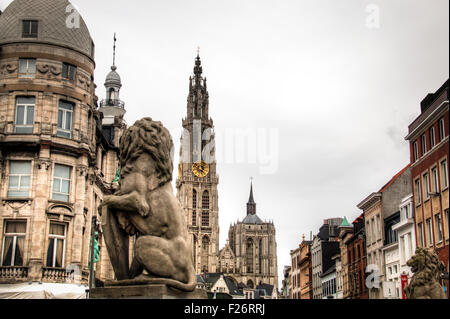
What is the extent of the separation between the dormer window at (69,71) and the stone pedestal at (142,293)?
96.8 feet

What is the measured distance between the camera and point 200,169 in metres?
194

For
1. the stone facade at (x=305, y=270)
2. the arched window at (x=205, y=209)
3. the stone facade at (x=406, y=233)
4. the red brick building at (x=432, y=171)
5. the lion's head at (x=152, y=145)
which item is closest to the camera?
the lion's head at (x=152, y=145)

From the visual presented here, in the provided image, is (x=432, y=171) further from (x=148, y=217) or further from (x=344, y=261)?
(x=148, y=217)

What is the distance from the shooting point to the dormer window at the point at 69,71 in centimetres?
3716

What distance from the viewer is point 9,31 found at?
37.0 meters

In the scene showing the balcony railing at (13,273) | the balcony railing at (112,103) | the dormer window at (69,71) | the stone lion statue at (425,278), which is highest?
the balcony railing at (112,103)

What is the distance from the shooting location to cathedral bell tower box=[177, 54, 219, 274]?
188 m

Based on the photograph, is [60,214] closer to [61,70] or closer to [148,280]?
[61,70]

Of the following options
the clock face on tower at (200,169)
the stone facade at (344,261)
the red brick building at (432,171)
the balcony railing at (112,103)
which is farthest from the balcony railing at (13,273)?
the clock face on tower at (200,169)

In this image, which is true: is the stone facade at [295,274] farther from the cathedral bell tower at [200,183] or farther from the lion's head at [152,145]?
the lion's head at [152,145]

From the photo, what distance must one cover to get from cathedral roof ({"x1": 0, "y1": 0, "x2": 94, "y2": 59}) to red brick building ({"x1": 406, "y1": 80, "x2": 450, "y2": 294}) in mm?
21534

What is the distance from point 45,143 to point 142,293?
1093 inches

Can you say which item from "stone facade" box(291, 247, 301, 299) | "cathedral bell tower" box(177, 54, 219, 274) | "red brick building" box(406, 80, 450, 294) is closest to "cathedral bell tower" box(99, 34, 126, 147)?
"red brick building" box(406, 80, 450, 294)

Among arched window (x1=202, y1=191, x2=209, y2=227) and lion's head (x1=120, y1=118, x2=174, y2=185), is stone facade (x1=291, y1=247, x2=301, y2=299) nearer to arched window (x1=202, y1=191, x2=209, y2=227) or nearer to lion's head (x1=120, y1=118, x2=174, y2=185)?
arched window (x1=202, y1=191, x2=209, y2=227)
